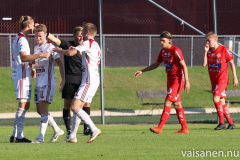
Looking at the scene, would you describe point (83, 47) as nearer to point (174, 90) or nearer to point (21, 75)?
point (21, 75)

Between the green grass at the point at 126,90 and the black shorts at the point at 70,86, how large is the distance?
6.84 m

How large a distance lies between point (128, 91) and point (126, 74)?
1897mm

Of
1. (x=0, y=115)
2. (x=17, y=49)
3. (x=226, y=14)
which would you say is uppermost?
(x=226, y=14)

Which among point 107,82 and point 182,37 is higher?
point 182,37

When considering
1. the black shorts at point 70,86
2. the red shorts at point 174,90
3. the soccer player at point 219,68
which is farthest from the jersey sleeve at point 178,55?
the black shorts at point 70,86

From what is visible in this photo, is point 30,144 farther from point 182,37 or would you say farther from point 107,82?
point 182,37

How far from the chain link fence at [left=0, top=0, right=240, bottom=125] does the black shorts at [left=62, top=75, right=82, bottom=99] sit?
8060 millimetres

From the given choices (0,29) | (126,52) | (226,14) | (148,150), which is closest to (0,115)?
(0,29)

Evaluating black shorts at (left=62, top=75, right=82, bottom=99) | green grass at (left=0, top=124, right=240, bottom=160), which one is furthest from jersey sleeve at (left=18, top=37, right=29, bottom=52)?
black shorts at (left=62, top=75, right=82, bottom=99)

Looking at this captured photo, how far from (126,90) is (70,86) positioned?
10.6 metres

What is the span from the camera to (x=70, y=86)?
382 inches

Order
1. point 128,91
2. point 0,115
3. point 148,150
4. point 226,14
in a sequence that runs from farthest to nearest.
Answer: point 226,14, point 128,91, point 0,115, point 148,150

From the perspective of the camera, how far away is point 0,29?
70.9ft

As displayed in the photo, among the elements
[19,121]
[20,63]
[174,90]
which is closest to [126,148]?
[19,121]
